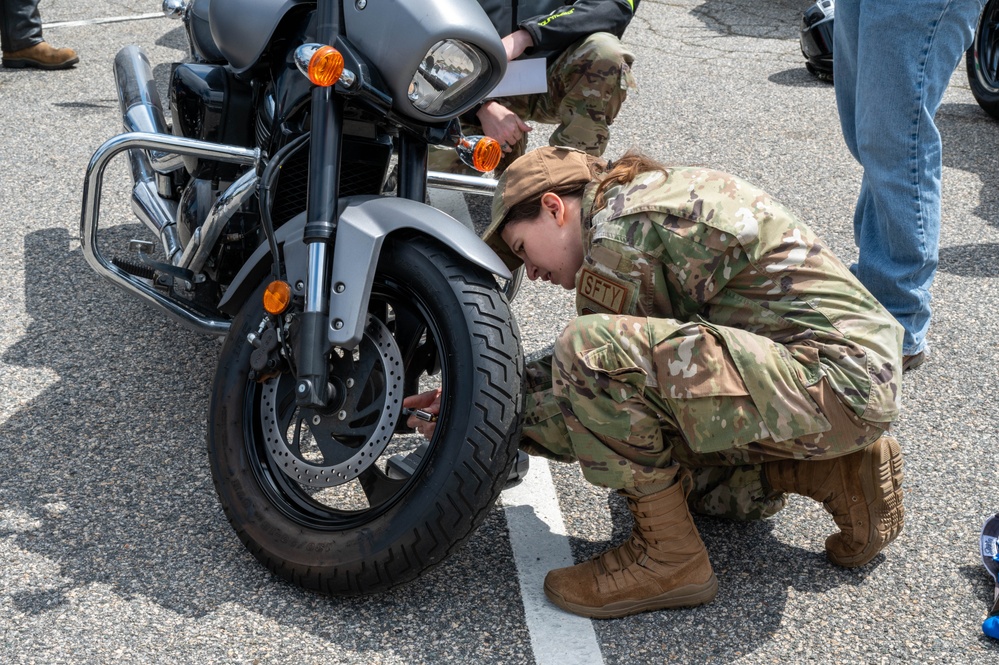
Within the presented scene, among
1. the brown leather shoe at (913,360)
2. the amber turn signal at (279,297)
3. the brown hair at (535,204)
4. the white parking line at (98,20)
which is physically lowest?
the white parking line at (98,20)

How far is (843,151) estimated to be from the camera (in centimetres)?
497

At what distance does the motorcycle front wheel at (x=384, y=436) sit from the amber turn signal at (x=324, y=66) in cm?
34

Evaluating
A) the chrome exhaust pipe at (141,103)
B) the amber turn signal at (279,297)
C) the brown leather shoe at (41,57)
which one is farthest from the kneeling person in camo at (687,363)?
the brown leather shoe at (41,57)

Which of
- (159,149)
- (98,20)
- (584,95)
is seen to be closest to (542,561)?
(159,149)

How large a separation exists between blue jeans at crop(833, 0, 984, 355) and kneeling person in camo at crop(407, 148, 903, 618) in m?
0.92

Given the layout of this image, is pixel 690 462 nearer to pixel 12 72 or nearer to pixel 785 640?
pixel 785 640

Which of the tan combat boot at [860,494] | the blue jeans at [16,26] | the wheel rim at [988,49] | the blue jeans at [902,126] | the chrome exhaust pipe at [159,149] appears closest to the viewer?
the tan combat boot at [860,494]

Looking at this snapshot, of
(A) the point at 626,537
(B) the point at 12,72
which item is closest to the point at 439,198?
(A) the point at 626,537

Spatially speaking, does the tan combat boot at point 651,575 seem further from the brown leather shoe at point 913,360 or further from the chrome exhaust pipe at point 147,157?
the chrome exhaust pipe at point 147,157

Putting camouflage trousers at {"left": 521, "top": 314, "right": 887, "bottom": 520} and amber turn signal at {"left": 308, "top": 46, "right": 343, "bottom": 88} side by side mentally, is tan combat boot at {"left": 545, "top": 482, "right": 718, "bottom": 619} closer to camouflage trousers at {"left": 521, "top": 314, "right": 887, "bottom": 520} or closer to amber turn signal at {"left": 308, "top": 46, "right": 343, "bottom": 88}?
camouflage trousers at {"left": 521, "top": 314, "right": 887, "bottom": 520}

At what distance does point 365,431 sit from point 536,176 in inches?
25.3

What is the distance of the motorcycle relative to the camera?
1.99m

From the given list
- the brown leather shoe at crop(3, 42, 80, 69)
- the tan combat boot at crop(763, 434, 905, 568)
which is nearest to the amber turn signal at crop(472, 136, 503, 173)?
the tan combat boot at crop(763, 434, 905, 568)

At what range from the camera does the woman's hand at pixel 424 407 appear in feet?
7.19
